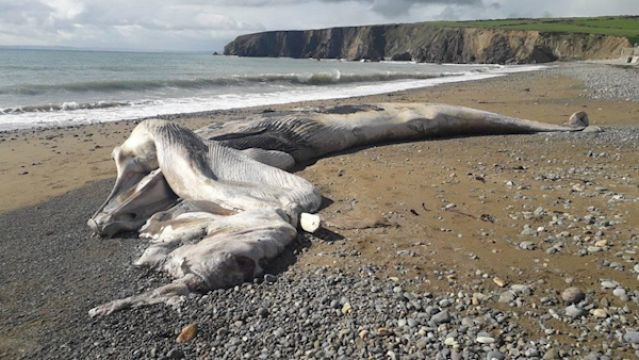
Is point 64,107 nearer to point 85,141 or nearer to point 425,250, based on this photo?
point 85,141

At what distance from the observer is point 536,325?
10.4ft

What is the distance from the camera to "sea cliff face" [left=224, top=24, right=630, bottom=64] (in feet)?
232

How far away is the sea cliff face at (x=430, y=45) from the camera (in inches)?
2783

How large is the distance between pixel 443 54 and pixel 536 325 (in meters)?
101

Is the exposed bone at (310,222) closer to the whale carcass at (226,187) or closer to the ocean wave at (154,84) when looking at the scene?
the whale carcass at (226,187)

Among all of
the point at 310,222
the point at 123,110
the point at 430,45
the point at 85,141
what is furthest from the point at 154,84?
the point at 430,45

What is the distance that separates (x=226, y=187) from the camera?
5262 millimetres

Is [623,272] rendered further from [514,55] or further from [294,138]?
[514,55]

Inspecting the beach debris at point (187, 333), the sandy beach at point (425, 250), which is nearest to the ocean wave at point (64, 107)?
the sandy beach at point (425, 250)

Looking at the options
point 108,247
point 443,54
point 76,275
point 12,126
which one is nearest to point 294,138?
point 108,247

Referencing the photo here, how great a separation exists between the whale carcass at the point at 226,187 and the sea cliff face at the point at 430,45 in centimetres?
6447

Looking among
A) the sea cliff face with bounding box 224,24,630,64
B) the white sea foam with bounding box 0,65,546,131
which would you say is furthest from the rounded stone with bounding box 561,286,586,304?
the sea cliff face with bounding box 224,24,630,64

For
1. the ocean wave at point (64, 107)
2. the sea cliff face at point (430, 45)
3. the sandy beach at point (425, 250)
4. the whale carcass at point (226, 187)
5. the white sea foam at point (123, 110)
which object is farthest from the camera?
the sea cliff face at point (430, 45)

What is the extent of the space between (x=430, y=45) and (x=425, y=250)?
105m
